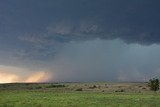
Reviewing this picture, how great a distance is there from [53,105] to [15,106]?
7256 millimetres

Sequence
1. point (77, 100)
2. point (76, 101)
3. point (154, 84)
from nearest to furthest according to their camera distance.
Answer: point (76, 101) < point (77, 100) < point (154, 84)

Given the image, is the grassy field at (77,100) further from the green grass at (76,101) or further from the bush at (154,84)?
the bush at (154,84)

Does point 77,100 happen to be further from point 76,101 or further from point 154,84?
point 154,84

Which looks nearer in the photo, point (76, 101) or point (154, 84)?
point (76, 101)

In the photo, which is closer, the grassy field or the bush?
the grassy field

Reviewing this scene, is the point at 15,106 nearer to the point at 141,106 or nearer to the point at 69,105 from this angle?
the point at 69,105

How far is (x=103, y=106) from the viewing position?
67.1 meters

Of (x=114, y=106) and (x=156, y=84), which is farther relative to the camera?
(x=156, y=84)

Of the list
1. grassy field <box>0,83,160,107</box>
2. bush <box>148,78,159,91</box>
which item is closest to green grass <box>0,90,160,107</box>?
grassy field <box>0,83,160,107</box>

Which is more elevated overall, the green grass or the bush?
the bush

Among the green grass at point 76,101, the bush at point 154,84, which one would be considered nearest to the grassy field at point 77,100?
the green grass at point 76,101

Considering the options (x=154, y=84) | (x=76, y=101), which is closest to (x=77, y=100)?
(x=76, y=101)

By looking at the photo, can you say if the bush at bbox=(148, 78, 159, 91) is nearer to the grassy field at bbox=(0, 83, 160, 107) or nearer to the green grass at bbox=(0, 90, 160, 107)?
the grassy field at bbox=(0, 83, 160, 107)

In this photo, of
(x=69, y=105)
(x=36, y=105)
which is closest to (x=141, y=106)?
(x=69, y=105)
